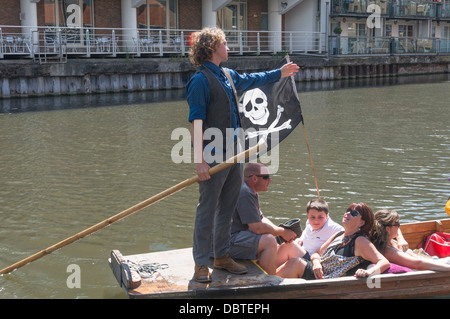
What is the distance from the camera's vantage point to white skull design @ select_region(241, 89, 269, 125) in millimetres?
5953

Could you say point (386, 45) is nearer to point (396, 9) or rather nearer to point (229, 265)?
point (396, 9)

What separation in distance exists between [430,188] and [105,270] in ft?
18.2

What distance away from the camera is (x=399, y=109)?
20.4m

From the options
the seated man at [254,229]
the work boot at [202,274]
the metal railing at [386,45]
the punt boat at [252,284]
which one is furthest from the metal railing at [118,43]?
the work boot at [202,274]

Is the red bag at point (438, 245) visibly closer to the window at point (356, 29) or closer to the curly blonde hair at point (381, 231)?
the curly blonde hair at point (381, 231)

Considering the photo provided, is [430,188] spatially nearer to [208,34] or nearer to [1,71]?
[208,34]

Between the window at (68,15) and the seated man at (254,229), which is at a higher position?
the window at (68,15)

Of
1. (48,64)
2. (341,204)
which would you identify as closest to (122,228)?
(341,204)

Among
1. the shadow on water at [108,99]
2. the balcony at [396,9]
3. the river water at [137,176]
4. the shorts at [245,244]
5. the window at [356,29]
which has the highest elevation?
the balcony at [396,9]

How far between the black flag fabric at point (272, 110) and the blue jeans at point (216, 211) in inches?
32.8

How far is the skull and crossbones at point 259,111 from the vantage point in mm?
5941

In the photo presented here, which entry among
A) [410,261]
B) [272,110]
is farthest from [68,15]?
[410,261]

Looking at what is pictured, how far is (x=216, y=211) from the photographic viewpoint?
5.25 m

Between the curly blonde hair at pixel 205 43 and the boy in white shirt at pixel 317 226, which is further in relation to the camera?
the boy in white shirt at pixel 317 226
